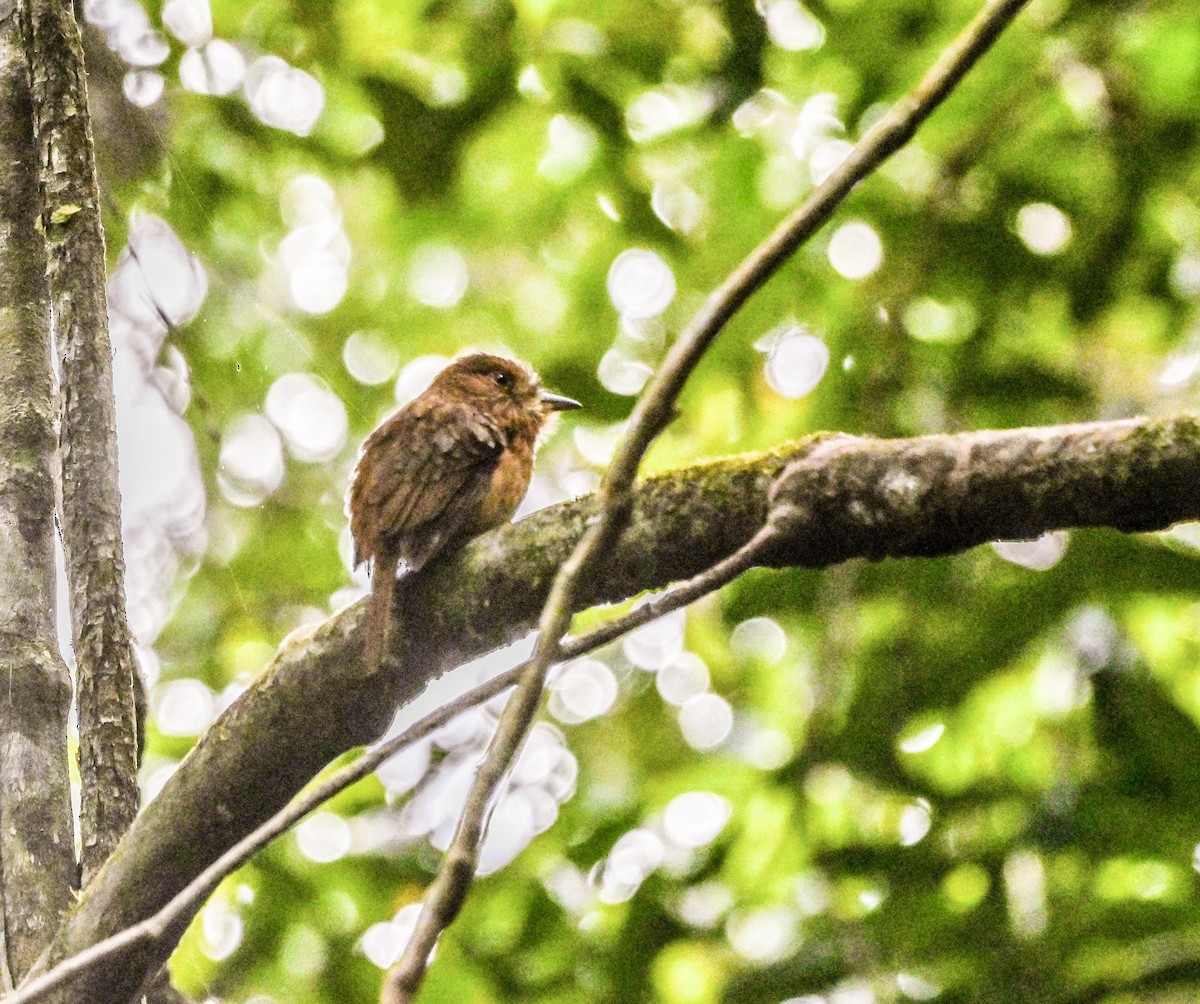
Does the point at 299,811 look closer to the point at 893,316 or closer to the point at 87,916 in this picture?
the point at 87,916

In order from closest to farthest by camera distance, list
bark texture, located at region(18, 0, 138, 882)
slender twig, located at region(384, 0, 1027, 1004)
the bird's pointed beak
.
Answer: slender twig, located at region(384, 0, 1027, 1004), bark texture, located at region(18, 0, 138, 882), the bird's pointed beak

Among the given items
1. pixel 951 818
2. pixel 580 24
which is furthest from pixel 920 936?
pixel 580 24

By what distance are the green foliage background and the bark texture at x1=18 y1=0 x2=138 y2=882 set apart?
0.76 metres

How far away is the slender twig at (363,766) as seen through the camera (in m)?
1.42

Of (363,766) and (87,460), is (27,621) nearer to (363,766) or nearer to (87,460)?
(87,460)

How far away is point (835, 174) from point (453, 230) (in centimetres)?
406

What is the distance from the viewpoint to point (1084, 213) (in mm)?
4250

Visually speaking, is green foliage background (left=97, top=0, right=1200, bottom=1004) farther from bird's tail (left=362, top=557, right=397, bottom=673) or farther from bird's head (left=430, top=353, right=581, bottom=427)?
bird's tail (left=362, top=557, right=397, bottom=673)

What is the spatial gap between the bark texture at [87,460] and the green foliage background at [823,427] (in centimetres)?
76

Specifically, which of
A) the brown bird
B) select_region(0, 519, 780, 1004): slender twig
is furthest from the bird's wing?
select_region(0, 519, 780, 1004): slender twig

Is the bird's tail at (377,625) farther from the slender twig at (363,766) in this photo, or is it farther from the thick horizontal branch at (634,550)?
the slender twig at (363,766)

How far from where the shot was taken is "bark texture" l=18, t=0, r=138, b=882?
2.46 m

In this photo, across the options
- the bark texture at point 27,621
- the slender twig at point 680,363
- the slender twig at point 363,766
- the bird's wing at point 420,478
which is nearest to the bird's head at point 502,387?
the bird's wing at point 420,478

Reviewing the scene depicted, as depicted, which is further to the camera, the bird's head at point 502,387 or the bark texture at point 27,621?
the bird's head at point 502,387
